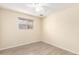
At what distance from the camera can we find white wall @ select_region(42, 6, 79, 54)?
1.34 m

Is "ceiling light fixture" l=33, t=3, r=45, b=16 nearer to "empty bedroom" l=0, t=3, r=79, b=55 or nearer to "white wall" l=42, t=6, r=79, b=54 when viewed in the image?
"empty bedroom" l=0, t=3, r=79, b=55

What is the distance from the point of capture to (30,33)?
142 centimetres

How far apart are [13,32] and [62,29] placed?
0.92 m

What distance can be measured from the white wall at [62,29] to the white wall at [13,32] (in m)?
0.17

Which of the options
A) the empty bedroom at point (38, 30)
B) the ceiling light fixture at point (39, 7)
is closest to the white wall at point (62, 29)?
the empty bedroom at point (38, 30)

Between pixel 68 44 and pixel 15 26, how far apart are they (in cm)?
108

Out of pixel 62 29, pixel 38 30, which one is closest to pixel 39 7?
pixel 38 30

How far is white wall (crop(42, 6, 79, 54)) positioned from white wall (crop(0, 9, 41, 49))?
17cm

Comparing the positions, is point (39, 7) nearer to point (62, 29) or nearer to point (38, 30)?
point (38, 30)

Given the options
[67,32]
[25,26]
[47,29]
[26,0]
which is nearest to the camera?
[26,0]

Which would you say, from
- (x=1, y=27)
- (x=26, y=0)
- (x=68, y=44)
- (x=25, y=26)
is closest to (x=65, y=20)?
(x=68, y=44)

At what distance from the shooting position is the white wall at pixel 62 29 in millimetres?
1340

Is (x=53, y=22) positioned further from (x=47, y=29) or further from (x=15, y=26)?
(x=15, y=26)

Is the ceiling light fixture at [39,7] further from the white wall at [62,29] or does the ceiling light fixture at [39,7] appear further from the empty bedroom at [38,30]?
the white wall at [62,29]
